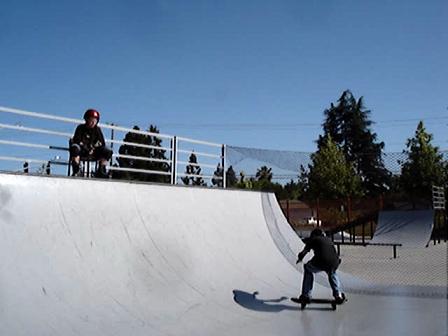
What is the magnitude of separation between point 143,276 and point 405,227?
640 inches

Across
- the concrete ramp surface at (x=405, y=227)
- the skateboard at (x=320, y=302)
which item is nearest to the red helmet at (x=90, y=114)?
the skateboard at (x=320, y=302)

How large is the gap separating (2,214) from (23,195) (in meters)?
0.44

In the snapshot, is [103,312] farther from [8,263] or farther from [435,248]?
[435,248]

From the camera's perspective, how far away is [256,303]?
641 cm

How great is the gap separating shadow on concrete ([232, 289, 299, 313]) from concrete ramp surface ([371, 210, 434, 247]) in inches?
482

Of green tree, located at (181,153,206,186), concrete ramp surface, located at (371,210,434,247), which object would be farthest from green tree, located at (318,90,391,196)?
green tree, located at (181,153,206,186)

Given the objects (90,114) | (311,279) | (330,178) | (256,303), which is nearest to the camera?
(256,303)

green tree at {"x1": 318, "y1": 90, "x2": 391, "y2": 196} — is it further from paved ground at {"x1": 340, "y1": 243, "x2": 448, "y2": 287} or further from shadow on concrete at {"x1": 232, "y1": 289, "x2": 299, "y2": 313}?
shadow on concrete at {"x1": 232, "y1": 289, "x2": 299, "y2": 313}

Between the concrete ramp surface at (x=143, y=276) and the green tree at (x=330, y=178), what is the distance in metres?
29.1

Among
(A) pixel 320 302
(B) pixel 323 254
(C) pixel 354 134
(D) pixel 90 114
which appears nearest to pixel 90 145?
(D) pixel 90 114

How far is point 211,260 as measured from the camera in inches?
268

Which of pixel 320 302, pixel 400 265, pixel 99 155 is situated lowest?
pixel 400 265

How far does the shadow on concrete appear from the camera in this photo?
6.23 meters

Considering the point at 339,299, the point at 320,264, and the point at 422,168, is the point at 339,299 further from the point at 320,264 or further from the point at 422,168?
the point at 422,168
